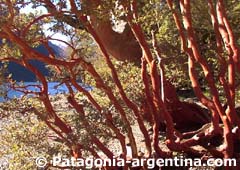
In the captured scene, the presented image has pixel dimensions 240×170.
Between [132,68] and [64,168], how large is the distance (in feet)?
7.37

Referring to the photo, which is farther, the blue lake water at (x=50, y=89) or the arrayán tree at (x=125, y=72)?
the blue lake water at (x=50, y=89)

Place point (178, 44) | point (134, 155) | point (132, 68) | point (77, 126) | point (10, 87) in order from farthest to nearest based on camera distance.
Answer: point (178, 44) < point (132, 68) < point (10, 87) < point (134, 155) < point (77, 126)

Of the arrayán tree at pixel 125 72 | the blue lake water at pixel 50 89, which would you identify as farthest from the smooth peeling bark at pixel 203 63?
the blue lake water at pixel 50 89

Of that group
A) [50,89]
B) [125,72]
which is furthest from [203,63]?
[50,89]

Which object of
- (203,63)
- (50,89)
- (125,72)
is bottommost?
(50,89)

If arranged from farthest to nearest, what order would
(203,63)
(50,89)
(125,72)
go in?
(125,72), (50,89), (203,63)

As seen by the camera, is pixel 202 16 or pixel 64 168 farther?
pixel 202 16

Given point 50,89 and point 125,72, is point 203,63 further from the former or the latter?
point 50,89

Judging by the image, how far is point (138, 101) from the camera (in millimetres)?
5469

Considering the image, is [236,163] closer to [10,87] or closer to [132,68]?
[132,68]

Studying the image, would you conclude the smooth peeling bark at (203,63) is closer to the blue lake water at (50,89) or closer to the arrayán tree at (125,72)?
the arrayán tree at (125,72)

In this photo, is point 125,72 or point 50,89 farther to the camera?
point 125,72

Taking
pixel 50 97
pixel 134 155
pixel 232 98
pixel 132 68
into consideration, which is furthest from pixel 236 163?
pixel 50 97

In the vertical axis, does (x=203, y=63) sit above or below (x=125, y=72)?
below
